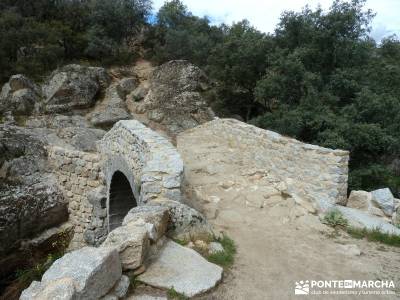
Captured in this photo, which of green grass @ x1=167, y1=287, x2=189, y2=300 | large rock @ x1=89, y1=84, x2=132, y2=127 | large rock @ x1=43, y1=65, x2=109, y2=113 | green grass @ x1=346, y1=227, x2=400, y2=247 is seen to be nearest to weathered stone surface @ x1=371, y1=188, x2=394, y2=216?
green grass @ x1=346, y1=227, x2=400, y2=247

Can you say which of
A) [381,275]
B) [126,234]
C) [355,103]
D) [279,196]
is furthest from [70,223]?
[355,103]

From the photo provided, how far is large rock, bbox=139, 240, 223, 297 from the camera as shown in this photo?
351cm

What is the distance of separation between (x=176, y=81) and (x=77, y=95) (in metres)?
4.66

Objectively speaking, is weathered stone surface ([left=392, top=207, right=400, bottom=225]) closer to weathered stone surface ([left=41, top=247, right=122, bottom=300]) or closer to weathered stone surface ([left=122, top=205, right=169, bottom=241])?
weathered stone surface ([left=122, top=205, right=169, bottom=241])

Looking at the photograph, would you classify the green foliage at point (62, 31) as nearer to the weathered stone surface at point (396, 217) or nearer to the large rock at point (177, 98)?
the large rock at point (177, 98)

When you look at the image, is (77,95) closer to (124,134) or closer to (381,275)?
(124,134)

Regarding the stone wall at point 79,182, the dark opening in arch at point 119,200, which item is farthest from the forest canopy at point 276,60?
the stone wall at point 79,182

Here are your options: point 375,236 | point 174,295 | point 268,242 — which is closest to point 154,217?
point 174,295

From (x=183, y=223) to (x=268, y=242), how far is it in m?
1.57

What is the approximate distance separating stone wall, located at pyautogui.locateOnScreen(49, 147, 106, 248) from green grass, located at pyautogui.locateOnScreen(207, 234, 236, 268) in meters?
5.29

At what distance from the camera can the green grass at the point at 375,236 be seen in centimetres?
554

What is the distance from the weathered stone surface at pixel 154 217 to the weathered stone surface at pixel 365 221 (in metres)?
3.69

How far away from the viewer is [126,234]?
3.71m

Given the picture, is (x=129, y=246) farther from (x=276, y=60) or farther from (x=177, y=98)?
(x=177, y=98)
